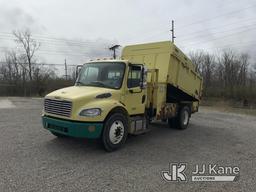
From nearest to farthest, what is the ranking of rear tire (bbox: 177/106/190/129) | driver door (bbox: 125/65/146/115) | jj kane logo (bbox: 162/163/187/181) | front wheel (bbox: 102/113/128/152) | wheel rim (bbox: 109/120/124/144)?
jj kane logo (bbox: 162/163/187/181) < front wheel (bbox: 102/113/128/152) < wheel rim (bbox: 109/120/124/144) < driver door (bbox: 125/65/146/115) < rear tire (bbox: 177/106/190/129)

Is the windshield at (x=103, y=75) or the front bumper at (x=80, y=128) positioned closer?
the front bumper at (x=80, y=128)

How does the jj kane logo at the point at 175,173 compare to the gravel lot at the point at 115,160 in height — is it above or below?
below

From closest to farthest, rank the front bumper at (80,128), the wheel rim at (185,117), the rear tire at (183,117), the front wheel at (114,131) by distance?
the front bumper at (80,128) → the front wheel at (114,131) → the rear tire at (183,117) → the wheel rim at (185,117)

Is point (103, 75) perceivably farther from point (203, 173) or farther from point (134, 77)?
point (203, 173)

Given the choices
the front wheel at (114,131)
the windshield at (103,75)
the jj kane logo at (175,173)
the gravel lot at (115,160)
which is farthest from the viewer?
the windshield at (103,75)

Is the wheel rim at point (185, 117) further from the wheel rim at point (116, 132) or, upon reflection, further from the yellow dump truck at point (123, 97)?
the wheel rim at point (116, 132)

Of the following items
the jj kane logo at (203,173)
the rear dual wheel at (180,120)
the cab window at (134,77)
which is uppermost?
the cab window at (134,77)

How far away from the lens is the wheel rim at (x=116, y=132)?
6345 millimetres

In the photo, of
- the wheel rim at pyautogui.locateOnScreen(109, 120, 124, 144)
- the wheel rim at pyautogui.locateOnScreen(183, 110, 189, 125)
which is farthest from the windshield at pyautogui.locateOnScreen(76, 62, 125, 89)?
the wheel rim at pyautogui.locateOnScreen(183, 110, 189, 125)

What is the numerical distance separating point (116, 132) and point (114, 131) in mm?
91

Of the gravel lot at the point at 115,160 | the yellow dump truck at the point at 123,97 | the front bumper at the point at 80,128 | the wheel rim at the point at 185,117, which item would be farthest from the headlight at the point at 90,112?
the wheel rim at the point at 185,117

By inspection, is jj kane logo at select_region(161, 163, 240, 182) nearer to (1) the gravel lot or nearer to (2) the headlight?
(1) the gravel lot

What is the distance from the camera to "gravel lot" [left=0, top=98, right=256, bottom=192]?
4.40 meters

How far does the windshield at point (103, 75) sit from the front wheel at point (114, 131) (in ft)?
2.82
